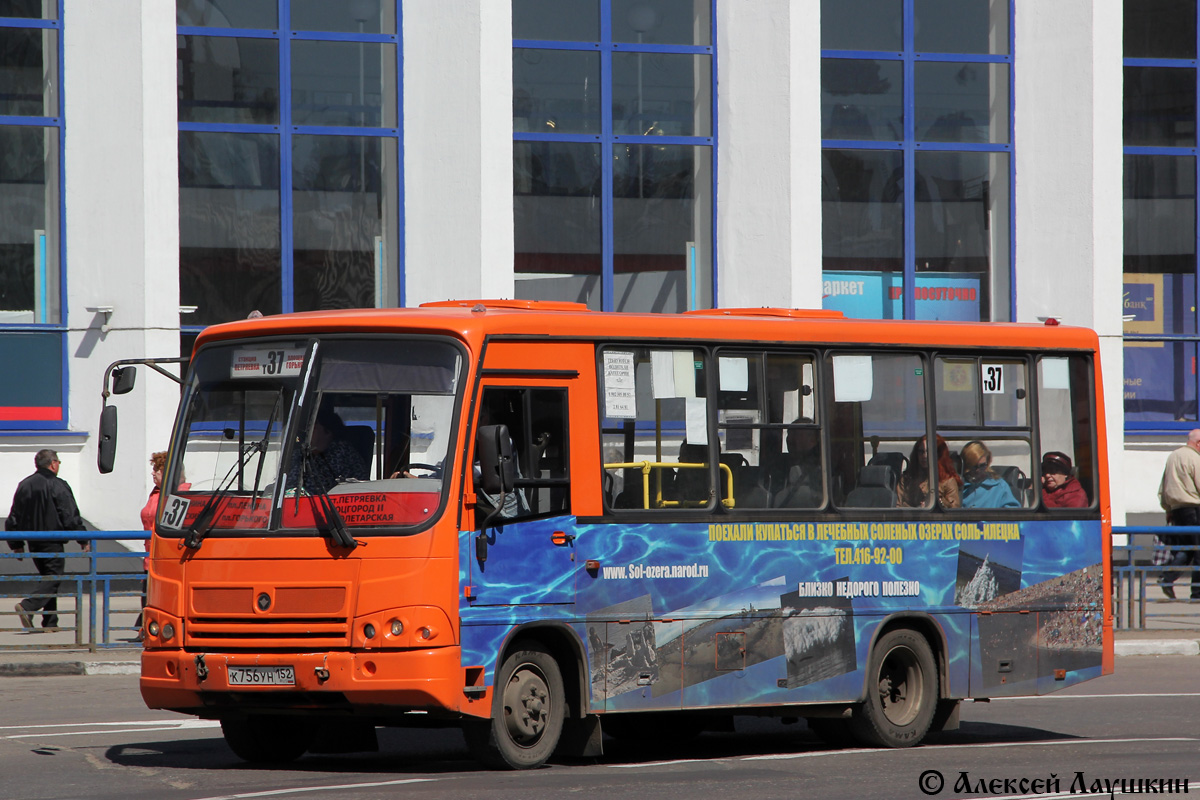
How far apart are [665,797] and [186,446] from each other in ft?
11.9

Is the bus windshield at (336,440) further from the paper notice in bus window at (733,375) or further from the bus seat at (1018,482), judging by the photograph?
the bus seat at (1018,482)

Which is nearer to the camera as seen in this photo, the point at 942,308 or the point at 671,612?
the point at 671,612

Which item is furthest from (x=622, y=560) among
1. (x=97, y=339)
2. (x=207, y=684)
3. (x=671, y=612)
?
(x=97, y=339)

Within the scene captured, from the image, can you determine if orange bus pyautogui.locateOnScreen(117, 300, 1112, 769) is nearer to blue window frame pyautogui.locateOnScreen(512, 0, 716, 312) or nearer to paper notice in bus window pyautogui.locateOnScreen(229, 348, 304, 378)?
paper notice in bus window pyautogui.locateOnScreen(229, 348, 304, 378)

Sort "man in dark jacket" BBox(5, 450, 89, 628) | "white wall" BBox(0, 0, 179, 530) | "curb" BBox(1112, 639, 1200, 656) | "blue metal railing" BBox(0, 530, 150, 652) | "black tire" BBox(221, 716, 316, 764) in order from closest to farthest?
"black tire" BBox(221, 716, 316, 764), "blue metal railing" BBox(0, 530, 150, 652), "curb" BBox(1112, 639, 1200, 656), "man in dark jacket" BBox(5, 450, 89, 628), "white wall" BBox(0, 0, 179, 530)

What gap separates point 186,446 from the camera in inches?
405

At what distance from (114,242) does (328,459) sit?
1280 centimetres

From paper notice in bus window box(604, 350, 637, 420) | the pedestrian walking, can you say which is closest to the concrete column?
paper notice in bus window box(604, 350, 637, 420)

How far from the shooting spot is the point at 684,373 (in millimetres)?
10773

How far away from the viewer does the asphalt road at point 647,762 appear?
9023 millimetres

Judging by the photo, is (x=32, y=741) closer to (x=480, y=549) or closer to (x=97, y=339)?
(x=480, y=549)

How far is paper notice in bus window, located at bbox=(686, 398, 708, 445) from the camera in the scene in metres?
10.7

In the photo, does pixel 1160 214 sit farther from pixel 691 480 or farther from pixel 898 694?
pixel 691 480

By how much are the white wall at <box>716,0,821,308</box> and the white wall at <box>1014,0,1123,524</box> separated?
133 inches
